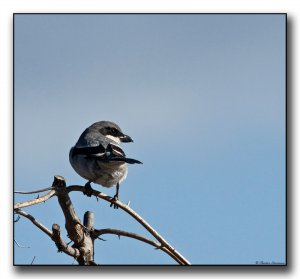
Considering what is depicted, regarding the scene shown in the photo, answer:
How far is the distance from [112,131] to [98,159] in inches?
15.4

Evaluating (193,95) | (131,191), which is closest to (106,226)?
(131,191)

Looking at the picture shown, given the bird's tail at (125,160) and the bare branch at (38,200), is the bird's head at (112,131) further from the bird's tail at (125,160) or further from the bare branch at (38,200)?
the bare branch at (38,200)

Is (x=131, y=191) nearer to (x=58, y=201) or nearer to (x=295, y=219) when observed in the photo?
(x=58, y=201)

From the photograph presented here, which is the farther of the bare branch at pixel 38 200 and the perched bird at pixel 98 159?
the perched bird at pixel 98 159

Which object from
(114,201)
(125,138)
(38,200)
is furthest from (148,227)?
(125,138)

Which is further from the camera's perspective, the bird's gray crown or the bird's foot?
the bird's gray crown

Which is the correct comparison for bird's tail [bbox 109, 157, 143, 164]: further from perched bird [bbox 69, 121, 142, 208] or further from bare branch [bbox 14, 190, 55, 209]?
bare branch [bbox 14, 190, 55, 209]

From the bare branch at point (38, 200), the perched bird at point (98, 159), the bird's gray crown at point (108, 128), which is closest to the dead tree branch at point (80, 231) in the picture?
the bare branch at point (38, 200)

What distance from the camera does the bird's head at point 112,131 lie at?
132 inches

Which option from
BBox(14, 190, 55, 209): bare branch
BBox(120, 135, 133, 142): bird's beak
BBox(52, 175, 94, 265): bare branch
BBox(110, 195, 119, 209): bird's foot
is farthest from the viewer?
BBox(120, 135, 133, 142): bird's beak

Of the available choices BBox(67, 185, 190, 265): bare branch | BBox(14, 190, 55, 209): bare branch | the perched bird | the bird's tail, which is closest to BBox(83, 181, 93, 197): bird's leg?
the perched bird

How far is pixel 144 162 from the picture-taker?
Answer: 2.94 meters

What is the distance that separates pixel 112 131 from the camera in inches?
136

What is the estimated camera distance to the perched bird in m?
3.09
